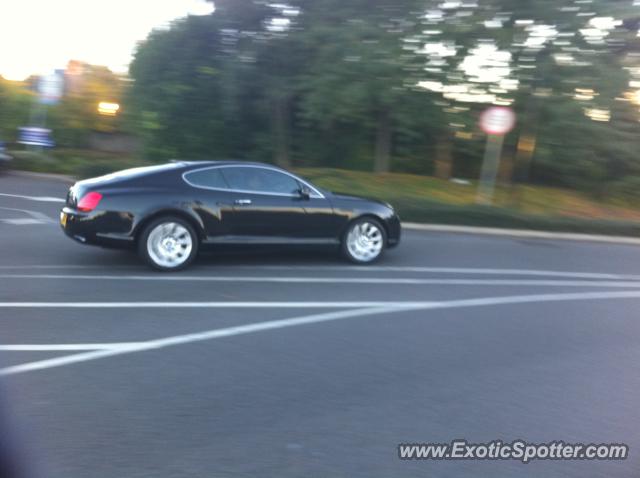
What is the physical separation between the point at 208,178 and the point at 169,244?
3.30ft

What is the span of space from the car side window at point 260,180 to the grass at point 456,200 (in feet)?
20.7

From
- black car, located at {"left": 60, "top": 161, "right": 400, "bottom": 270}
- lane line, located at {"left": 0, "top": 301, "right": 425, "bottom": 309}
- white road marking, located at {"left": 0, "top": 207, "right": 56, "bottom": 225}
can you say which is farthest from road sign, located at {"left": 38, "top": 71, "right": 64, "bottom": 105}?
lane line, located at {"left": 0, "top": 301, "right": 425, "bottom": 309}

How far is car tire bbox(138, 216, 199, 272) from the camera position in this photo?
8.76 m

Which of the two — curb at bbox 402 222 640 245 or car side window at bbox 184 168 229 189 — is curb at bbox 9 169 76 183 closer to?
curb at bbox 402 222 640 245

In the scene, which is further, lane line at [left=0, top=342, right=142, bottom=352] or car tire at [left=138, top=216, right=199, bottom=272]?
car tire at [left=138, top=216, right=199, bottom=272]

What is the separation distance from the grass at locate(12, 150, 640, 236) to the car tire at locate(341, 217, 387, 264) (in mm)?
5410

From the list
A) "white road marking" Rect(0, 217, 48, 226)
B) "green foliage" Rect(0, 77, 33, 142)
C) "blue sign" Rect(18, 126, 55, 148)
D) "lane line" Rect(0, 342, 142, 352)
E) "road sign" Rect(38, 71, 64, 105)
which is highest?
"road sign" Rect(38, 71, 64, 105)

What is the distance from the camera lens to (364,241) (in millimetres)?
10039

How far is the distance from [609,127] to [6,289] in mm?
17578

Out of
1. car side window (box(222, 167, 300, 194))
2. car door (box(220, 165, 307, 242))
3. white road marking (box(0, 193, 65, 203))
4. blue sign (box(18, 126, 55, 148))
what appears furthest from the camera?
blue sign (box(18, 126, 55, 148))

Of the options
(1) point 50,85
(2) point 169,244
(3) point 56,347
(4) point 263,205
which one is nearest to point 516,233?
(4) point 263,205

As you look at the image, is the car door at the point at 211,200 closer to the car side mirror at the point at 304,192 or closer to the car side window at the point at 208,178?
the car side window at the point at 208,178

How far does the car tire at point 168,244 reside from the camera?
28.7 feet

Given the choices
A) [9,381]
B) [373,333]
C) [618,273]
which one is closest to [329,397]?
[373,333]
